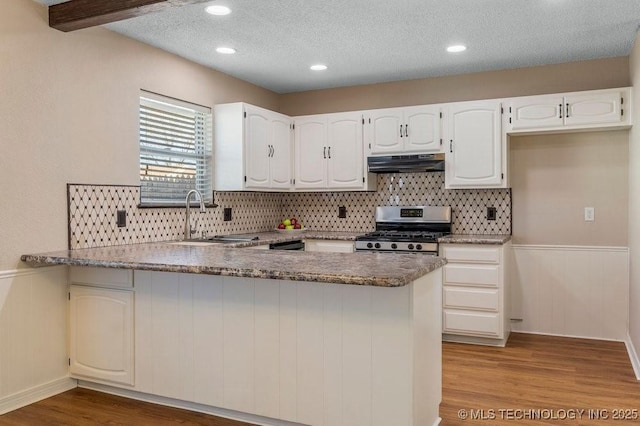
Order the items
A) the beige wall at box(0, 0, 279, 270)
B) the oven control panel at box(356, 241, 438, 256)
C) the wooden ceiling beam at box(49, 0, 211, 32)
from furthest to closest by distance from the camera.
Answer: the oven control panel at box(356, 241, 438, 256)
the beige wall at box(0, 0, 279, 270)
the wooden ceiling beam at box(49, 0, 211, 32)

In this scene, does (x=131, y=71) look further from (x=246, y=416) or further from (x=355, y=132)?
(x=246, y=416)

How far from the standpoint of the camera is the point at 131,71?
3.81 meters

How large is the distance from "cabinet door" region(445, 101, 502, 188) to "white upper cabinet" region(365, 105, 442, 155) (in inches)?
5.7

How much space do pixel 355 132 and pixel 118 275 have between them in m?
2.72

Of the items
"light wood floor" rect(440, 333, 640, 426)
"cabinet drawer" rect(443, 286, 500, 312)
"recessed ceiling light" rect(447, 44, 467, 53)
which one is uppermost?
"recessed ceiling light" rect(447, 44, 467, 53)

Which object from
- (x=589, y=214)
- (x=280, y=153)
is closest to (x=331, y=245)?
(x=280, y=153)

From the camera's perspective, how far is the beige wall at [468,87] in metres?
4.43

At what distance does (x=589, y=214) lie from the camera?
4.52 meters

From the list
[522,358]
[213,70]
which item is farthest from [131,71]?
[522,358]

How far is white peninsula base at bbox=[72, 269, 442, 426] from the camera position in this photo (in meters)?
2.40

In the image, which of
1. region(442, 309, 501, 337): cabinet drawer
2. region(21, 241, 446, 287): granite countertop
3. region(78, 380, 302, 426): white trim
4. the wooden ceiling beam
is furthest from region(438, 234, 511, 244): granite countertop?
the wooden ceiling beam

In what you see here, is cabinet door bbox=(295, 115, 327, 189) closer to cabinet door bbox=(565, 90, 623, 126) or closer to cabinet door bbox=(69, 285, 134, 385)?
cabinet door bbox=(565, 90, 623, 126)

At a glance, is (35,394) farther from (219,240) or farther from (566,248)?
(566,248)

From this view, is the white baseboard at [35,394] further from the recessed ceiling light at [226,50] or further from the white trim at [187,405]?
the recessed ceiling light at [226,50]
